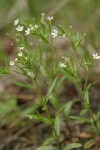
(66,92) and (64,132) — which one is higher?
(66,92)

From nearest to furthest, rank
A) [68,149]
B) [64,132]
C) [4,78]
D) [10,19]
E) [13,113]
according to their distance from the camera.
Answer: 1. [68,149]
2. [64,132]
3. [13,113]
4. [4,78]
5. [10,19]

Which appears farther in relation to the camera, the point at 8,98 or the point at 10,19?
the point at 10,19

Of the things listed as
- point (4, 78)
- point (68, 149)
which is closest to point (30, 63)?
point (68, 149)

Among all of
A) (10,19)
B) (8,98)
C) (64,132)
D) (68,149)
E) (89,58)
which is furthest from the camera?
(10,19)

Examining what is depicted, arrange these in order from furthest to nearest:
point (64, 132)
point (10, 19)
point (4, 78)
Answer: point (10, 19) < point (4, 78) < point (64, 132)

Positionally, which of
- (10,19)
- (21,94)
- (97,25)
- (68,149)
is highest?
(10,19)

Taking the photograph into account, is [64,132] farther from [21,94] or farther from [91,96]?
[21,94]

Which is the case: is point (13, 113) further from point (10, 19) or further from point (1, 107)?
point (10, 19)

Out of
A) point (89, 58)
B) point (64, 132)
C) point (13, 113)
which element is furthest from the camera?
point (13, 113)

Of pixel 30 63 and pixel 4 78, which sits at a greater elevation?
pixel 4 78
